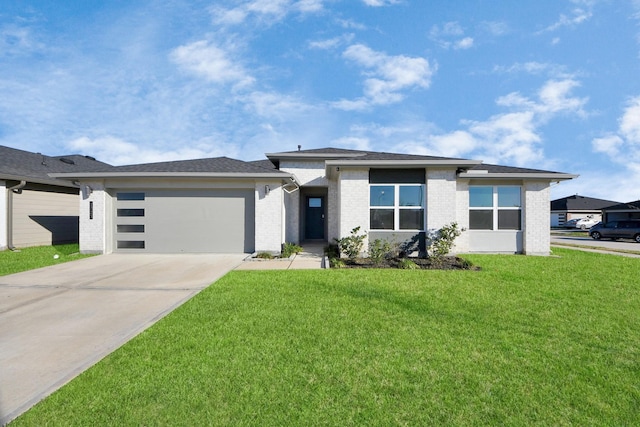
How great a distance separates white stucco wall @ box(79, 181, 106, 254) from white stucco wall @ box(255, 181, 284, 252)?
5598 millimetres

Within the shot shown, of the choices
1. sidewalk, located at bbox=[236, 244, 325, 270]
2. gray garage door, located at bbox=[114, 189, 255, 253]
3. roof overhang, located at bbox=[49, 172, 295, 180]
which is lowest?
sidewalk, located at bbox=[236, 244, 325, 270]

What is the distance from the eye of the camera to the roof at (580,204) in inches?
1479

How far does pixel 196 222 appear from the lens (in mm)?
10883

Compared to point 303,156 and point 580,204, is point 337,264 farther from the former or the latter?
point 580,204

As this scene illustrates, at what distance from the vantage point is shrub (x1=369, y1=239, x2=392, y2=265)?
913 centimetres

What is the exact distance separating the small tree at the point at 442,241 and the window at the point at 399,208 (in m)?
0.62

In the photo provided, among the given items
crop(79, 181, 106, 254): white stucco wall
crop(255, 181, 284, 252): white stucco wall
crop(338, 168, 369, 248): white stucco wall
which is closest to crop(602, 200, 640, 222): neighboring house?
crop(338, 168, 369, 248): white stucco wall

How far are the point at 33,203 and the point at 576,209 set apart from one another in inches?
2020

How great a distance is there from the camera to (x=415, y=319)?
4375mm

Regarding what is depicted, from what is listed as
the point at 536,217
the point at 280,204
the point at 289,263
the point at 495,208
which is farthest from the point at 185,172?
the point at 536,217

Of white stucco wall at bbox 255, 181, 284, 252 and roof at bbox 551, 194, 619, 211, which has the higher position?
roof at bbox 551, 194, 619, 211

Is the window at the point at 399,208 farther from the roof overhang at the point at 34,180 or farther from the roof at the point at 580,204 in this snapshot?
the roof at the point at 580,204

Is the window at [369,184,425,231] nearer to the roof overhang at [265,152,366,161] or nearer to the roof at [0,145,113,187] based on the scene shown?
the roof overhang at [265,152,366,161]

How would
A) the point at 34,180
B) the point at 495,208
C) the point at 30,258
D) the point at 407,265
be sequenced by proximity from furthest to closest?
the point at 34,180 → the point at 495,208 → the point at 30,258 → the point at 407,265
